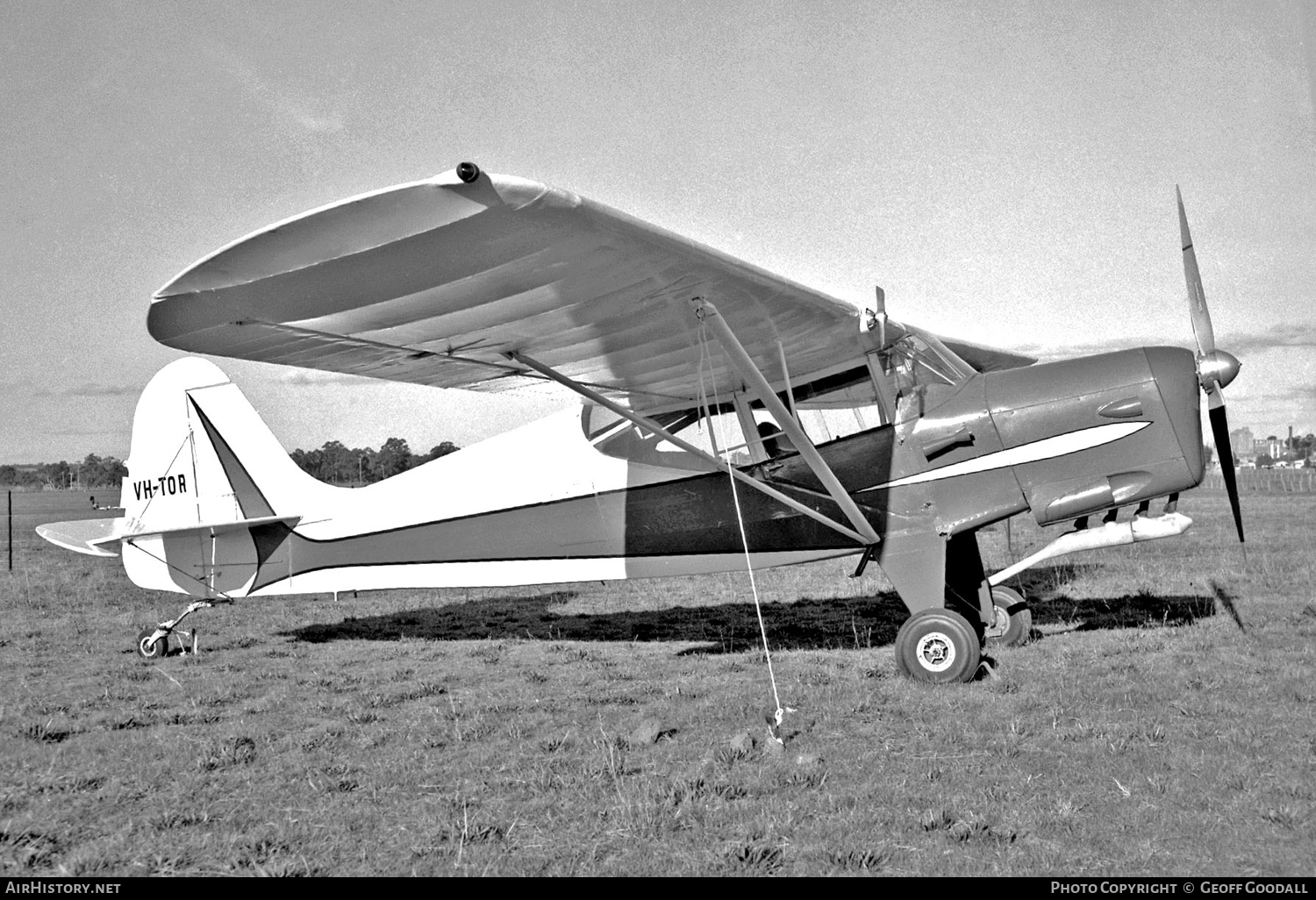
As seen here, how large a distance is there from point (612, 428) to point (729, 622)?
2607 millimetres

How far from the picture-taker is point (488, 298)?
16.2 ft

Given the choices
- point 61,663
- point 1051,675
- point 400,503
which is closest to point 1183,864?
point 1051,675

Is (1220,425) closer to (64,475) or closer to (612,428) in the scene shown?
(612,428)

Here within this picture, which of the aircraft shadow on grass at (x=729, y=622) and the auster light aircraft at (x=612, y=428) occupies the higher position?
the auster light aircraft at (x=612, y=428)

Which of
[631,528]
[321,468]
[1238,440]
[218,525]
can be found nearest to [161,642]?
[218,525]

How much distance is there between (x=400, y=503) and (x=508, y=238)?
4.27m

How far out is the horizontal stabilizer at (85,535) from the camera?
7664mm

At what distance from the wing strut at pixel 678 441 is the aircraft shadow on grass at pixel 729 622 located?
1.39 metres

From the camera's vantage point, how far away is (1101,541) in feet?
19.2

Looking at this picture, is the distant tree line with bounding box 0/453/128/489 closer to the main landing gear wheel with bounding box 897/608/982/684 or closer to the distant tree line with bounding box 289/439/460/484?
the distant tree line with bounding box 289/439/460/484

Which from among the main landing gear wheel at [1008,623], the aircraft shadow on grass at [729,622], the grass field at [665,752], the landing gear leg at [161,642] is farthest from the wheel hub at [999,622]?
the landing gear leg at [161,642]

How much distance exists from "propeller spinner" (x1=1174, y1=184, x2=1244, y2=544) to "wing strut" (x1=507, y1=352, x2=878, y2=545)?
8.27 feet

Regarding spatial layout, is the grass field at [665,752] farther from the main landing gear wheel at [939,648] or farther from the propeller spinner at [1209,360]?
the propeller spinner at [1209,360]

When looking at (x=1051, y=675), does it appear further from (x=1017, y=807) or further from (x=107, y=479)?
(x=107, y=479)
